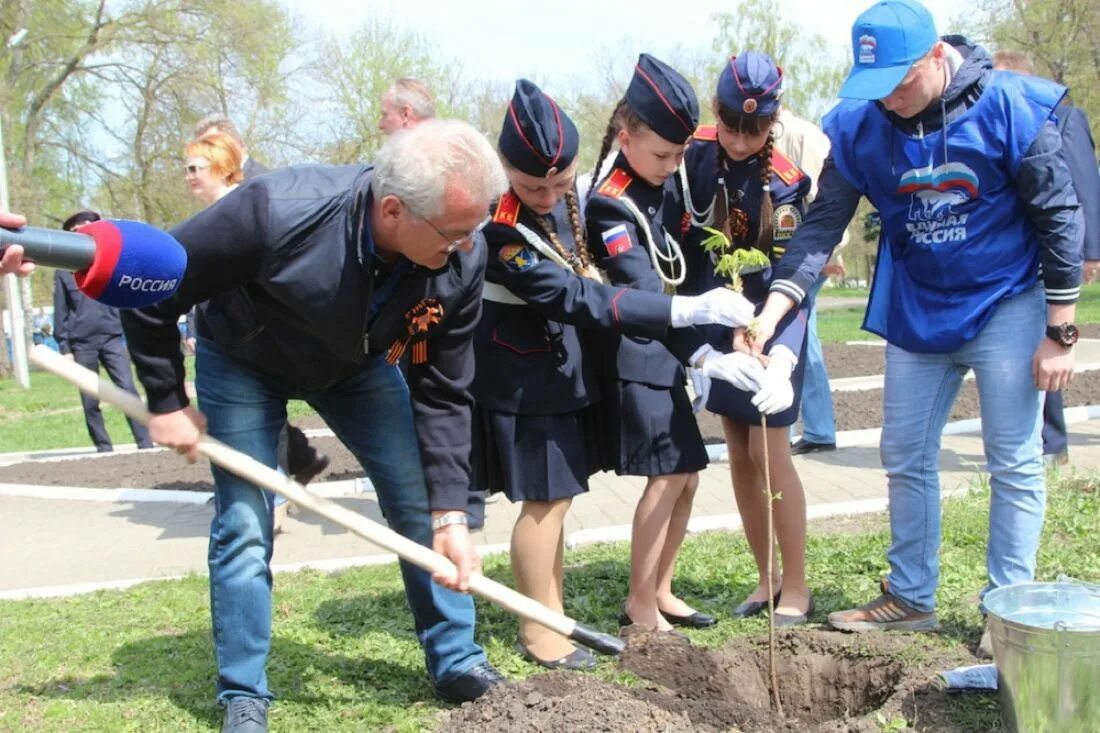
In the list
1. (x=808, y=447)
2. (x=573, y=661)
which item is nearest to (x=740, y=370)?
(x=573, y=661)

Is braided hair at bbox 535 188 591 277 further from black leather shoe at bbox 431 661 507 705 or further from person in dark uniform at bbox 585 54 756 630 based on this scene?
black leather shoe at bbox 431 661 507 705

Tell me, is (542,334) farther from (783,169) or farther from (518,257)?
(783,169)

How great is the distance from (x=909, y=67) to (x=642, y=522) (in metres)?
1.81

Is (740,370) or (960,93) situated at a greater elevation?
(960,93)

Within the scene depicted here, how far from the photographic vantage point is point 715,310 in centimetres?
348

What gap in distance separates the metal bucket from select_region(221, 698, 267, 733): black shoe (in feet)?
7.11

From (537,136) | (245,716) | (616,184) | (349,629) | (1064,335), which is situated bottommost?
(349,629)

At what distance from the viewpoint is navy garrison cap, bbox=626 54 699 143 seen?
354 centimetres

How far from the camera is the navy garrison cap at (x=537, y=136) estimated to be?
331 centimetres

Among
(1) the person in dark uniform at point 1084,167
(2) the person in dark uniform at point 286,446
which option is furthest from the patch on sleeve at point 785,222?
(2) the person in dark uniform at point 286,446

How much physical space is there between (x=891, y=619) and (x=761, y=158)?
1753mm

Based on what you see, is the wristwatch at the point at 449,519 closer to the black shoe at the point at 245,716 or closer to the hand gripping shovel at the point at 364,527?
the hand gripping shovel at the point at 364,527

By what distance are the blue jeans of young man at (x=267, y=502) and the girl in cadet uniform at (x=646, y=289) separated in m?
0.76

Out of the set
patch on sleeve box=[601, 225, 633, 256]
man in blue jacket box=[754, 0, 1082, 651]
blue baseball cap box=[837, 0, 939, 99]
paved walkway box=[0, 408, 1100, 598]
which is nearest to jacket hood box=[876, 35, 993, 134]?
man in blue jacket box=[754, 0, 1082, 651]
